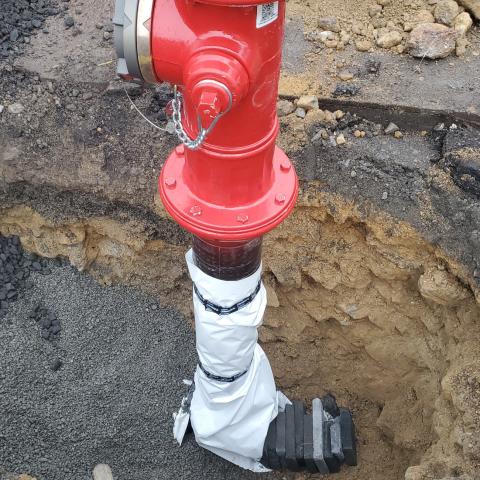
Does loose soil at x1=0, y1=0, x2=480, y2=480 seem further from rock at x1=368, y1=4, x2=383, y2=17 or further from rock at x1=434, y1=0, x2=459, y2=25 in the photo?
rock at x1=434, y1=0, x2=459, y2=25

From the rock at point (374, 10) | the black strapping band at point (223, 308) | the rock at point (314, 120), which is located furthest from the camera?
the rock at point (374, 10)

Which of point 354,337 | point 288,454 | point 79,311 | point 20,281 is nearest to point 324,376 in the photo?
point 354,337

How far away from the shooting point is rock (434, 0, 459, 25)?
3172mm

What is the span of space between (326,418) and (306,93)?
1656mm

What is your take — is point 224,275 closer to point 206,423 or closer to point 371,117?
point 206,423

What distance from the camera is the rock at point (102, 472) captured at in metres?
3.16

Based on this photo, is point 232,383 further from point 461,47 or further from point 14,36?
point 14,36

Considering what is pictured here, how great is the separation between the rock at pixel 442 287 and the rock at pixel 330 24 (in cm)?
138

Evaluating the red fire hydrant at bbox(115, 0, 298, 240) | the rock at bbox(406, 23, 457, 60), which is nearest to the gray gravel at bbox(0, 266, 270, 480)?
the red fire hydrant at bbox(115, 0, 298, 240)

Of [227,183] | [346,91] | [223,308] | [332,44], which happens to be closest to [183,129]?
[227,183]

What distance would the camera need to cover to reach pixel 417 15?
10.5 ft

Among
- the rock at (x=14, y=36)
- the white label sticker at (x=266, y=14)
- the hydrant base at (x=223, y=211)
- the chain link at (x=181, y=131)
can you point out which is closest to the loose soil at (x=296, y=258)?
the rock at (x=14, y=36)

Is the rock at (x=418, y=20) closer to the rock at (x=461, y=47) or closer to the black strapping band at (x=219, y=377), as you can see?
the rock at (x=461, y=47)

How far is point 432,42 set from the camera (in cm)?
308
